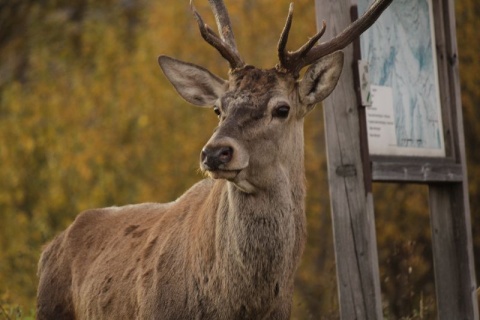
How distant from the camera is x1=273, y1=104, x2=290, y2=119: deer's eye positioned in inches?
301

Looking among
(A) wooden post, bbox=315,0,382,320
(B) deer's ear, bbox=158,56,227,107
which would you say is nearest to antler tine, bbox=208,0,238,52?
(B) deer's ear, bbox=158,56,227,107

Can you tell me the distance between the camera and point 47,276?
30.3 feet

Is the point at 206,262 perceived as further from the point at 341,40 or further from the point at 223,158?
the point at 341,40

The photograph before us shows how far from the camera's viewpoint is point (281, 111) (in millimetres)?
7676

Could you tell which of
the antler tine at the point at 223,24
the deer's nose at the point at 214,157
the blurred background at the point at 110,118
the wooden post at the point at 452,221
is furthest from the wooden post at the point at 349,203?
the blurred background at the point at 110,118

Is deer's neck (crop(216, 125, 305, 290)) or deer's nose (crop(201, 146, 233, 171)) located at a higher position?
deer's nose (crop(201, 146, 233, 171))

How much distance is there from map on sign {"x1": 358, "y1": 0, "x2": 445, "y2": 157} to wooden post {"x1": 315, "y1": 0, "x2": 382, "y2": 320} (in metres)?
0.23

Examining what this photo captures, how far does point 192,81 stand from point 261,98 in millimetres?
745

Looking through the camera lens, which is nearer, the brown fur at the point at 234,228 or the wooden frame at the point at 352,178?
the brown fur at the point at 234,228

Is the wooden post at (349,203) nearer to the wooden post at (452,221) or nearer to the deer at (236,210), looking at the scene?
the deer at (236,210)

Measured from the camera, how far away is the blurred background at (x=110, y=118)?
20094mm

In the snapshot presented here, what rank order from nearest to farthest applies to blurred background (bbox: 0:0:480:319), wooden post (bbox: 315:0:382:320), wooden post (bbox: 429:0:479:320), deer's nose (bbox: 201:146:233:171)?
deer's nose (bbox: 201:146:233:171)
wooden post (bbox: 315:0:382:320)
wooden post (bbox: 429:0:479:320)
blurred background (bbox: 0:0:480:319)

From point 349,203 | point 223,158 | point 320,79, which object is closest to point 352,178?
point 349,203

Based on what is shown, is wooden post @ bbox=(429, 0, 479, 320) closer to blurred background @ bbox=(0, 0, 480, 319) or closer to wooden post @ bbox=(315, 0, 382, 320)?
wooden post @ bbox=(315, 0, 382, 320)
